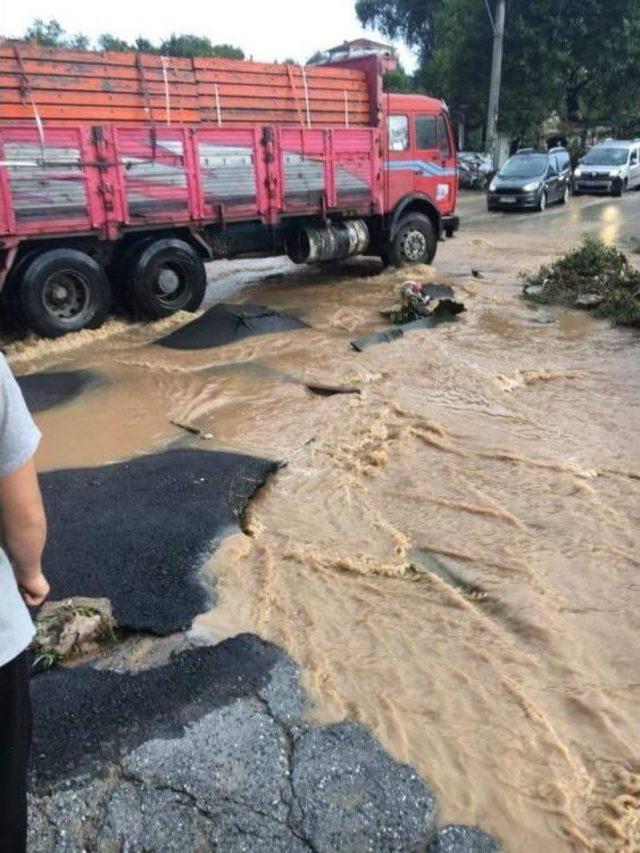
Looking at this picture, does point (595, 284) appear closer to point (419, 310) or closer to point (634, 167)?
point (419, 310)

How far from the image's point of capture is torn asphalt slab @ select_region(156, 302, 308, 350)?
886 cm

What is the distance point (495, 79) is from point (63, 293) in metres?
24.2

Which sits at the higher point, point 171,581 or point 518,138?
point 518,138

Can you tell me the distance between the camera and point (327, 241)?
11445mm

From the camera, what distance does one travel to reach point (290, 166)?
10211 mm

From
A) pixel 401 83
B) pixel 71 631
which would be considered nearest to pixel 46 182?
pixel 71 631

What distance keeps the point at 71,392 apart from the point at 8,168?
2.52 metres

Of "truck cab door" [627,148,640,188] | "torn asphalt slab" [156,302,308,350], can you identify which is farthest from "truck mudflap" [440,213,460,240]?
"truck cab door" [627,148,640,188]

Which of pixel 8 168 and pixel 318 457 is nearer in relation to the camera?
pixel 318 457

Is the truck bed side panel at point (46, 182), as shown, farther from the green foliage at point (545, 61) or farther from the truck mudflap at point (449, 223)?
the green foliage at point (545, 61)

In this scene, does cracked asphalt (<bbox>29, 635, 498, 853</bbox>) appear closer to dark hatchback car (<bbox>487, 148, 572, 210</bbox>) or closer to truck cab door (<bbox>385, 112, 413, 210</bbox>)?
truck cab door (<bbox>385, 112, 413, 210</bbox>)

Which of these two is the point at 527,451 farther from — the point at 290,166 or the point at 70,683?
the point at 290,166

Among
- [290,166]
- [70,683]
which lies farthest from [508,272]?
[70,683]

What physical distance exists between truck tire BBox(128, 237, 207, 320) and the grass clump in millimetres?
4953
